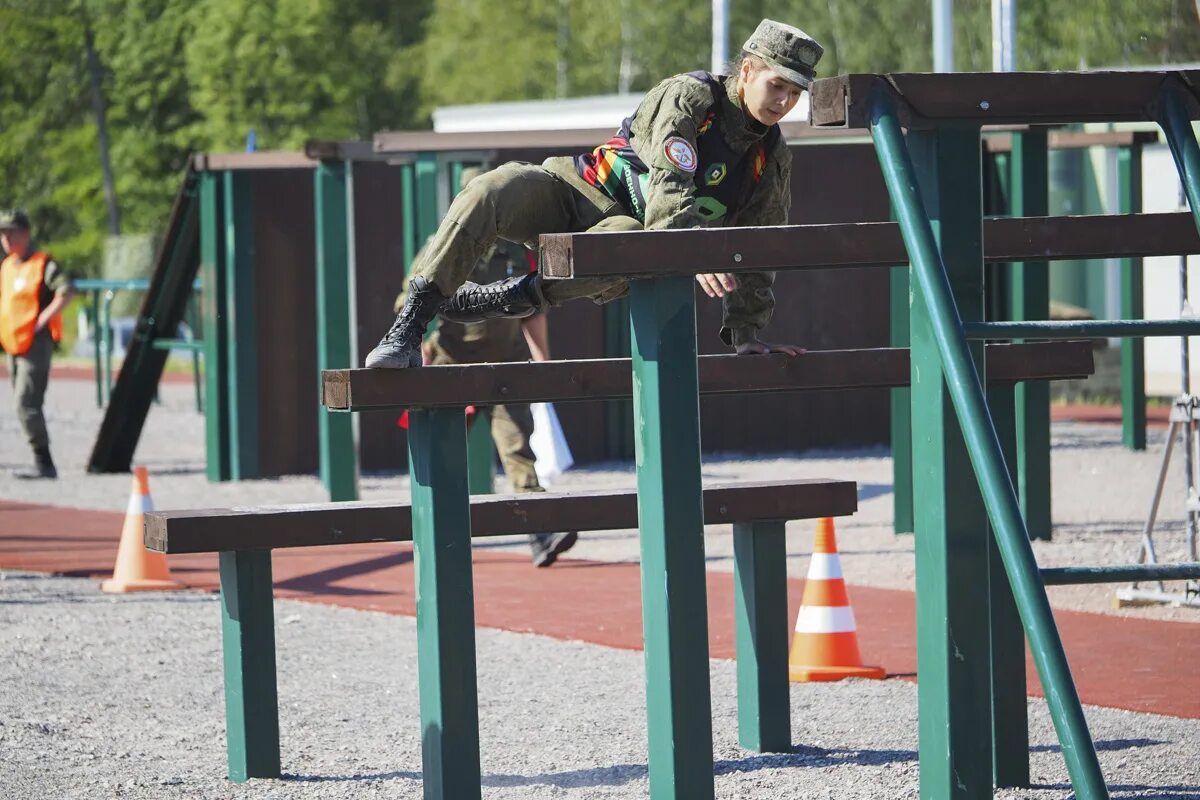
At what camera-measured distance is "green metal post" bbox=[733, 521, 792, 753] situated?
543 cm

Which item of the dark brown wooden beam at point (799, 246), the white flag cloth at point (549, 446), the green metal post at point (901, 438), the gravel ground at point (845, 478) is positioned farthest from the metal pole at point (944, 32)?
→ the dark brown wooden beam at point (799, 246)

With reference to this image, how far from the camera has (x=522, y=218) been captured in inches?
193

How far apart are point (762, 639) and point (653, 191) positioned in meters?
1.58

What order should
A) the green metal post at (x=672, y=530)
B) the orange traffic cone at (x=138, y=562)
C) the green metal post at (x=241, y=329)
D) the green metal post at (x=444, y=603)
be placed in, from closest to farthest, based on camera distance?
the green metal post at (x=672, y=530), the green metal post at (x=444, y=603), the orange traffic cone at (x=138, y=562), the green metal post at (x=241, y=329)

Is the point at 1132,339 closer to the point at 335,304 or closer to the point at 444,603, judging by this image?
the point at 335,304

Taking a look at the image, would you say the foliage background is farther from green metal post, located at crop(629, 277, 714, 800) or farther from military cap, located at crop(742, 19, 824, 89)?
green metal post, located at crop(629, 277, 714, 800)

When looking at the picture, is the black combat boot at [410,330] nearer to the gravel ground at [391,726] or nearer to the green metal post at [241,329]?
the gravel ground at [391,726]

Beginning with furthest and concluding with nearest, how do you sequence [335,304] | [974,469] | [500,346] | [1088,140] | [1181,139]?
1. [1088,140]
2. [335,304]
3. [500,346]
4. [1181,139]
5. [974,469]

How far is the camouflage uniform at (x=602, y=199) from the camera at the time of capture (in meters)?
4.58

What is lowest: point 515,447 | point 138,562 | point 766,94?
point 138,562

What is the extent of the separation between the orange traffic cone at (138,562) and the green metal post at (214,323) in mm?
4470

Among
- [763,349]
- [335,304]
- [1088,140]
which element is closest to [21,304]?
[335,304]

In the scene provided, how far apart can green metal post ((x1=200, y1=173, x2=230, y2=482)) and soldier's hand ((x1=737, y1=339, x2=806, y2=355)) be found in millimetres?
8768

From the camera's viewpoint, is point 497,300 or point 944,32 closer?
point 497,300
